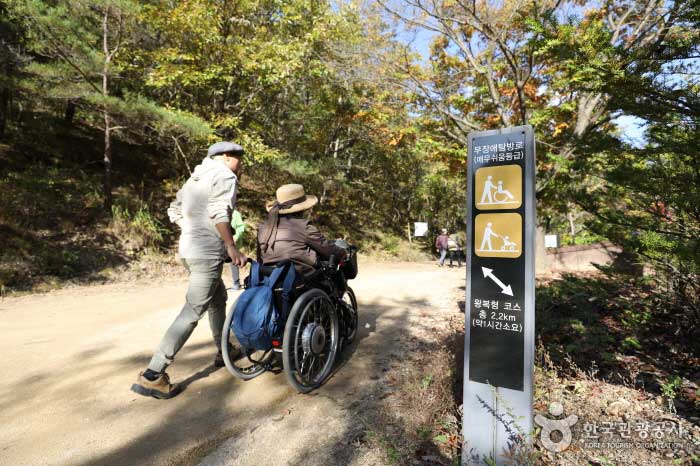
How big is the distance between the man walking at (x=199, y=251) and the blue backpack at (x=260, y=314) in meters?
0.29

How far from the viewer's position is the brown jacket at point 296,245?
11.1 ft

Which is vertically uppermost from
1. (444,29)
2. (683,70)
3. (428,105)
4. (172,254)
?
(444,29)

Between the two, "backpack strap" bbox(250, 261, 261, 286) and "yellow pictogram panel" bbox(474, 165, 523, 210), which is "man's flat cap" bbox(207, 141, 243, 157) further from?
"yellow pictogram panel" bbox(474, 165, 523, 210)

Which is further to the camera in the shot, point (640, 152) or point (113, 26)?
point (113, 26)

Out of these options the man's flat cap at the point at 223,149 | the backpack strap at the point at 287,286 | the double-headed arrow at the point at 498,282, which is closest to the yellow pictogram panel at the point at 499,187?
the double-headed arrow at the point at 498,282

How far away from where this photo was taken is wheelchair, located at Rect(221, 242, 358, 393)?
299cm

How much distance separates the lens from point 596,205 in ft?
13.5

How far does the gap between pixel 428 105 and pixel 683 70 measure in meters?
8.41

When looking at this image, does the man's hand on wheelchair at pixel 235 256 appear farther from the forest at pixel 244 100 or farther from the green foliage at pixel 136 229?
the green foliage at pixel 136 229

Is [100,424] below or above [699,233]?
below

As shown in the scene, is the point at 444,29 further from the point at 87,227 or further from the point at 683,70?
the point at 87,227

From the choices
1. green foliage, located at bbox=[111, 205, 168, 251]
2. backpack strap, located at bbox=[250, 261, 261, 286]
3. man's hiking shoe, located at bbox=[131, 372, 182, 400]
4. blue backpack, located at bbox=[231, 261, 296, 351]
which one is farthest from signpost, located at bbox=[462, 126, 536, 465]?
green foliage, located at bbox=[111, 205, 168, 251]

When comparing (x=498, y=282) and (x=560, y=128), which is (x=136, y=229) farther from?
(x=560, y=128)

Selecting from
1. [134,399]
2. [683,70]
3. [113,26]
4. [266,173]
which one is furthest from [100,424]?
[266,173]
